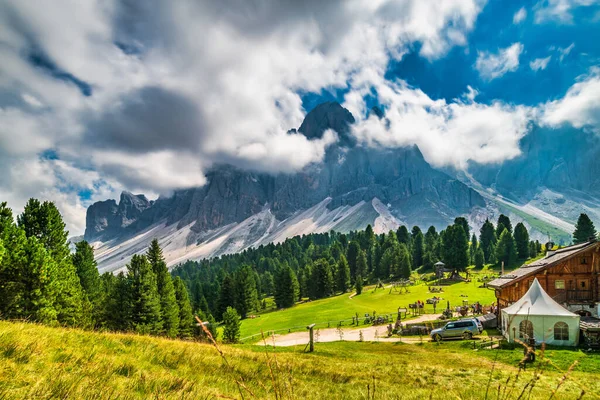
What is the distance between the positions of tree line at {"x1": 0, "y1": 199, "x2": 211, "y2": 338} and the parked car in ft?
91.1

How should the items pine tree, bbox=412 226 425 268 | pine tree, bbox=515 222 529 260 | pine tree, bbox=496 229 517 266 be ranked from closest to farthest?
pine tree, bbox=496 229 517 266
pine tree, bbox=515 222 529 260
pine tree, bbox=412 226 425 268

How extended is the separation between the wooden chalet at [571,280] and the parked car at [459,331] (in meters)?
7.20

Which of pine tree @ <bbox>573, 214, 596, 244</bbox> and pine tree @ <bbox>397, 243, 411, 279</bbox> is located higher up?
pine tree @ <bbox>573, 214, 596, 244</bbox>

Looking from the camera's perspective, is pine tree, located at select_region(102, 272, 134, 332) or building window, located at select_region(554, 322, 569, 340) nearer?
building window, located at select_region(554, 322, 569, 340)

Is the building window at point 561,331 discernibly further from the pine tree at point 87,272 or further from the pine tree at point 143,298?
the pine tree at point 87,272

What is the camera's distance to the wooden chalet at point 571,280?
3247 centimetres

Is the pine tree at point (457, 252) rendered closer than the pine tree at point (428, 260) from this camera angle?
Yes

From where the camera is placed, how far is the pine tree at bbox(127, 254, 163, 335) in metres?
36.0

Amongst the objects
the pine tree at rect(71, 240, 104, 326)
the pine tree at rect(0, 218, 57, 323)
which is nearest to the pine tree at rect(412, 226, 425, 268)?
the pine tree at rect(71, 240, 104, 326)

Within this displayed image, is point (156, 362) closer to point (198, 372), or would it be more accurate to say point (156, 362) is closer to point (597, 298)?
point (198, 372)

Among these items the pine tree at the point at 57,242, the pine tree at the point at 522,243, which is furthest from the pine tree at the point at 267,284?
the pine tree at the point at 57,242

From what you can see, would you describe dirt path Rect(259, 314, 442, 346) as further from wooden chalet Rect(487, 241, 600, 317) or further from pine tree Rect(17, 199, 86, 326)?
pine tree Rect(17, 199, 86, 326)

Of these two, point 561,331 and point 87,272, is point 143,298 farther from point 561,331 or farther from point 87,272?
point 561,331

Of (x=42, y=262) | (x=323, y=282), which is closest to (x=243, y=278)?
(x=323, y=282)
